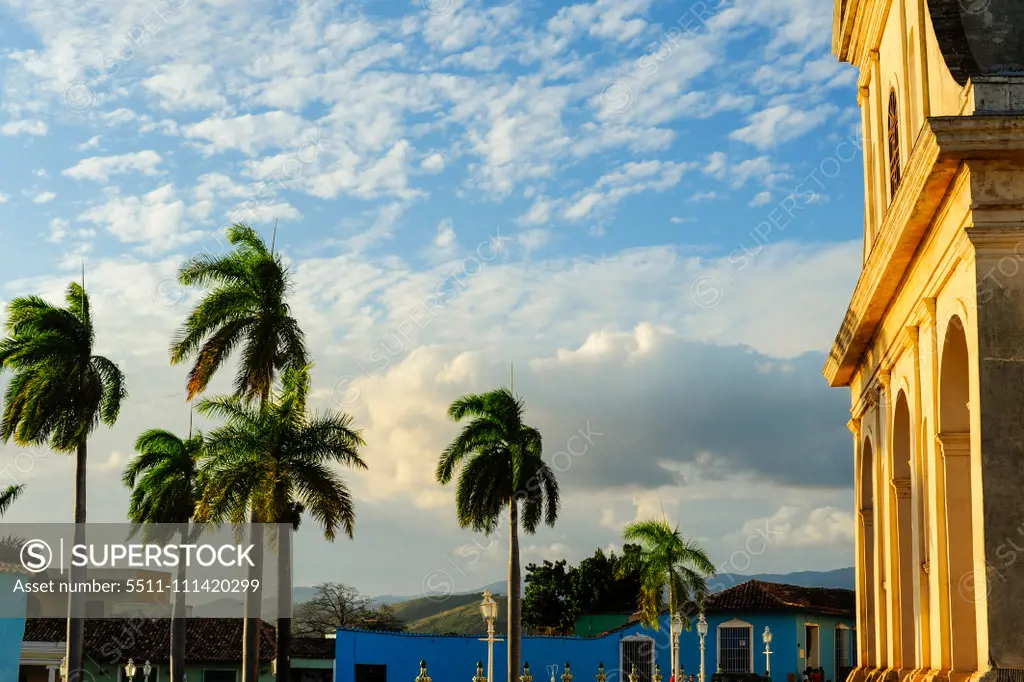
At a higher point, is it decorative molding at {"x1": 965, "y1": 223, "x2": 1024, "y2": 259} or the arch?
the arch

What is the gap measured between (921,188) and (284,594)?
59.0ft

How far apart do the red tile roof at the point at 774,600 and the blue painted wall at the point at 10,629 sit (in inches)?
1015

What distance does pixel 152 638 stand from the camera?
169 ft

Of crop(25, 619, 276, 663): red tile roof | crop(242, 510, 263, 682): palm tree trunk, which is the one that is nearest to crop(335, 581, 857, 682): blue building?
crop(25, 619, 276, 663): red tile roof

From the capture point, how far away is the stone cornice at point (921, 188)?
38.4 ft

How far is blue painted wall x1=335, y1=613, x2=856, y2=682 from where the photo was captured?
47125 millimetres

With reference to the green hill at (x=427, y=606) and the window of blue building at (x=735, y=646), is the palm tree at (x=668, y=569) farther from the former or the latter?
the green hill at (x=427, y=606)

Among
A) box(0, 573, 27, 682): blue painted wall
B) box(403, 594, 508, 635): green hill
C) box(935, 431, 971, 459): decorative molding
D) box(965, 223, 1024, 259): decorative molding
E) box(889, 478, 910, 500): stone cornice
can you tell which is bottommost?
box(403, 594, 508, 635): green hill

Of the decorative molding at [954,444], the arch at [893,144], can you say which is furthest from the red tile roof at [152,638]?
→ the decorative molding at [954,444]

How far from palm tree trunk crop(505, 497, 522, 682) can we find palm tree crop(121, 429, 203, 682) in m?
9.71

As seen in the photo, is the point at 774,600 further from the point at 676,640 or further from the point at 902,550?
the point at 902,550

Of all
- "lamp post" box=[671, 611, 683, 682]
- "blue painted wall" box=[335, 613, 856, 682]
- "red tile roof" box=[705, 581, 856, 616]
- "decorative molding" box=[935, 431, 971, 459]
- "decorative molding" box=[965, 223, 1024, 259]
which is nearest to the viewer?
Answer: "decorative molding" box=[965, 223, 1024, 259]

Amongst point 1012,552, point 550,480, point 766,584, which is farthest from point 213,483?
point 766,584

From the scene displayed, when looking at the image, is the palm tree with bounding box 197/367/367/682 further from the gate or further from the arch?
the gate
